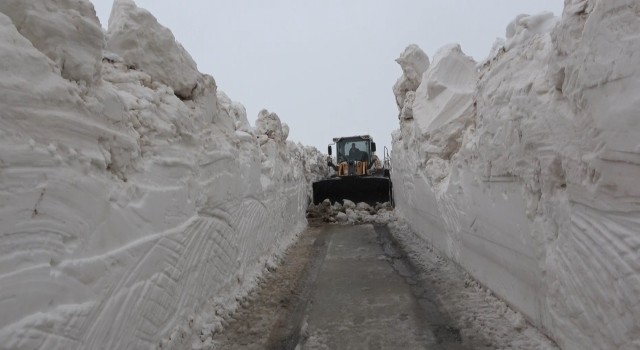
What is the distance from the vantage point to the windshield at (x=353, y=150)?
16906 millimetres

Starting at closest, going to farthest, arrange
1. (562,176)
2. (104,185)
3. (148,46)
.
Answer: (104,185), (562,176), (148,46)

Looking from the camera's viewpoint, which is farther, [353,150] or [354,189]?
[353,150]

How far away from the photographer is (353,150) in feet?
56.1

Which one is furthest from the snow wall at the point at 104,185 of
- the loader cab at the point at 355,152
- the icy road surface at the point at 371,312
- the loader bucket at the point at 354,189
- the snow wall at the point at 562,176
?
the loader cab at the point at 355,152

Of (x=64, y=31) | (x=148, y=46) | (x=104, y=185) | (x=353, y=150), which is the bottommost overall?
(x=104, y=185)

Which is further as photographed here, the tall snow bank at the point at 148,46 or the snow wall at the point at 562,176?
the tall snow bank at the point at 148,46

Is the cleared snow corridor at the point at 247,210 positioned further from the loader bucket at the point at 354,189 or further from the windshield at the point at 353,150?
the windshield at the point at 353,150

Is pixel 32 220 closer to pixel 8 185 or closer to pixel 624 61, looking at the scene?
pixel 8 185

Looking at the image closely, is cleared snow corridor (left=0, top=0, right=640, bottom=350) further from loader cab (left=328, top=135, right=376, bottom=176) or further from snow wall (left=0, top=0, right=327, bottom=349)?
loader cab (left=328, top=135, right=376, bottom=176)

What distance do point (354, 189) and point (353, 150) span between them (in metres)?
3.06

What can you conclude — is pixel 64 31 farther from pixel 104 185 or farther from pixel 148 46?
pixel 148 46

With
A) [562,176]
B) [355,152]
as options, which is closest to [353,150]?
[355,152]

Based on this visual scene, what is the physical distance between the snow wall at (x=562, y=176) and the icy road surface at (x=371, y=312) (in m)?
0.30

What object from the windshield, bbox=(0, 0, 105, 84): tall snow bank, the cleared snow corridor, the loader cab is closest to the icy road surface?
the cleared snow corridor
